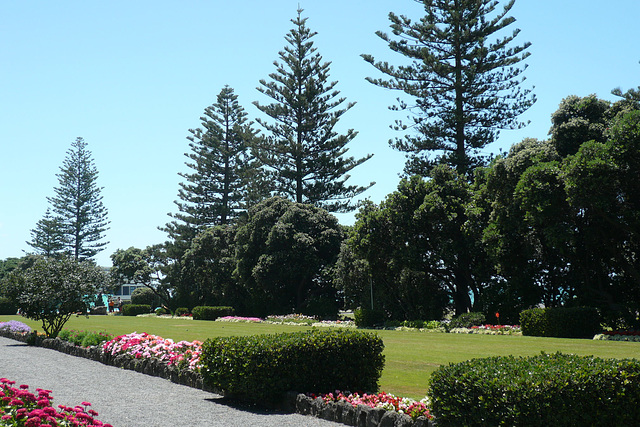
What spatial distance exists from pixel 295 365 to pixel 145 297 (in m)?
44.8

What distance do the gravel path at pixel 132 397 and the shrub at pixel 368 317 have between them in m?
13.5

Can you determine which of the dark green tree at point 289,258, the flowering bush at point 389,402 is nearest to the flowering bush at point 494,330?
the dark green tree at point 289,258

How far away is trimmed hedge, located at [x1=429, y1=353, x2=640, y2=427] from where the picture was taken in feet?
14.4

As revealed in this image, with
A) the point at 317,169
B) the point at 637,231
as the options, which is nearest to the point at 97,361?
the point at 637,231

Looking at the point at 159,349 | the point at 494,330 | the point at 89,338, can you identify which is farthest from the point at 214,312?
the point at 159,349

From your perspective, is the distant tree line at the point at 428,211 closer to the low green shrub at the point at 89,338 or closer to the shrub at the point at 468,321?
the shrub at the point at 468,321

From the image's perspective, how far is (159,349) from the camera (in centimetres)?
1059

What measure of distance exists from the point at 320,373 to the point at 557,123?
624 inches

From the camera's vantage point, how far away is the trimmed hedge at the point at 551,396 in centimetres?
438

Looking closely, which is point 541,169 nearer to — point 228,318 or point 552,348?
point 552,348

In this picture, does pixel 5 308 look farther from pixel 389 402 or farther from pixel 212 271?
pixel 389 402

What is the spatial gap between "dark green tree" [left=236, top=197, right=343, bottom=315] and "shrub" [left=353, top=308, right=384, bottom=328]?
5347 millimetres

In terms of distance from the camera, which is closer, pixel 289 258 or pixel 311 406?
pixel 311 406

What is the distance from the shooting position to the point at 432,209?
22.0 metres
